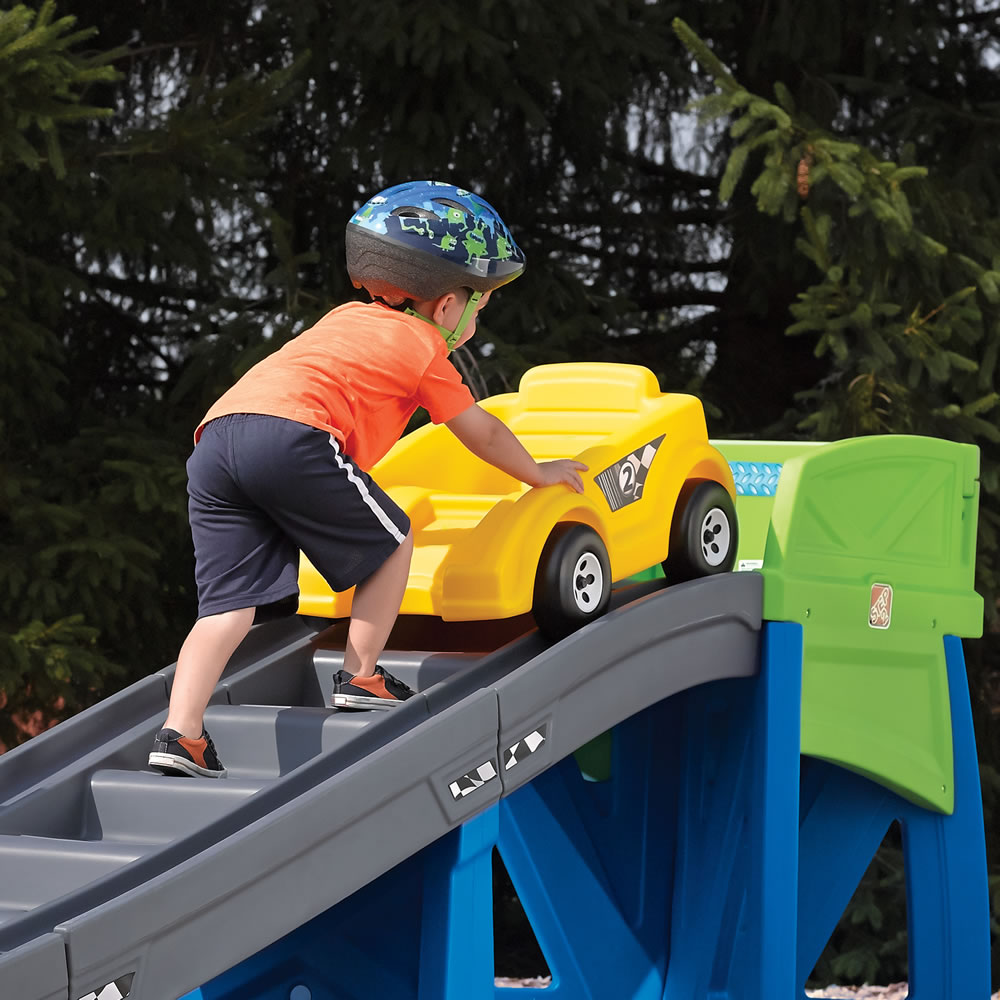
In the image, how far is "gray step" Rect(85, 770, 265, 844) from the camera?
2668mm

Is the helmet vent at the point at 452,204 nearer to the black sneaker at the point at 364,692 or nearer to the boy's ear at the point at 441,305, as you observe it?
the boy's ear at the point at 441,305

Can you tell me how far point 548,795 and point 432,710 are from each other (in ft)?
5.15

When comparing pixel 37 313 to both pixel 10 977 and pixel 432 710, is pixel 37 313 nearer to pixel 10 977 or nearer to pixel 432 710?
pixel 432 710

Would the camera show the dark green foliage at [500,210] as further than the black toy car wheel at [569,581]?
Yes

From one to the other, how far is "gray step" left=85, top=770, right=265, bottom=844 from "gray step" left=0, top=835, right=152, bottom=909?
15 cm

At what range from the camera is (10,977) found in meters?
2.02

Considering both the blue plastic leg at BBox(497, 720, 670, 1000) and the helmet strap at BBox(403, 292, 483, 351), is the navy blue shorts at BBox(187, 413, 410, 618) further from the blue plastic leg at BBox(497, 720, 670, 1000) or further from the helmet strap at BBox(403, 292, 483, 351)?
the blue plastic leg at BBox(497, 720, 670, 1000)

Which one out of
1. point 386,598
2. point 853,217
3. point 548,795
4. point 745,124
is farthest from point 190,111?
point 386,598

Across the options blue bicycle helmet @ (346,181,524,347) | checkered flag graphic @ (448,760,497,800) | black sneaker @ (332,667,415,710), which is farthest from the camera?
blue bicycle helmet @ (346,181,524,347)

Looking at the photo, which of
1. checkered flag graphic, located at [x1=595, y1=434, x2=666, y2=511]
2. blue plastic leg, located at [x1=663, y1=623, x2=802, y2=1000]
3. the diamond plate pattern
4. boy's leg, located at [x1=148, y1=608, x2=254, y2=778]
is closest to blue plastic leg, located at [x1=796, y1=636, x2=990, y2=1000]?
blue plastic leg, located at [x1=663, y1=623, x2=802, y2=1000]

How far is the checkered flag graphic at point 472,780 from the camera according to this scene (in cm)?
279

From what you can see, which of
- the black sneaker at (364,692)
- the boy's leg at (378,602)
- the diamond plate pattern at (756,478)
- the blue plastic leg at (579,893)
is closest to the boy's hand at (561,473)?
the boy's leg at (378,602)

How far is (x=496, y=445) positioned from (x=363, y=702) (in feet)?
2.00

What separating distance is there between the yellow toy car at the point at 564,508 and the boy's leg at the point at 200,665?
45cm
